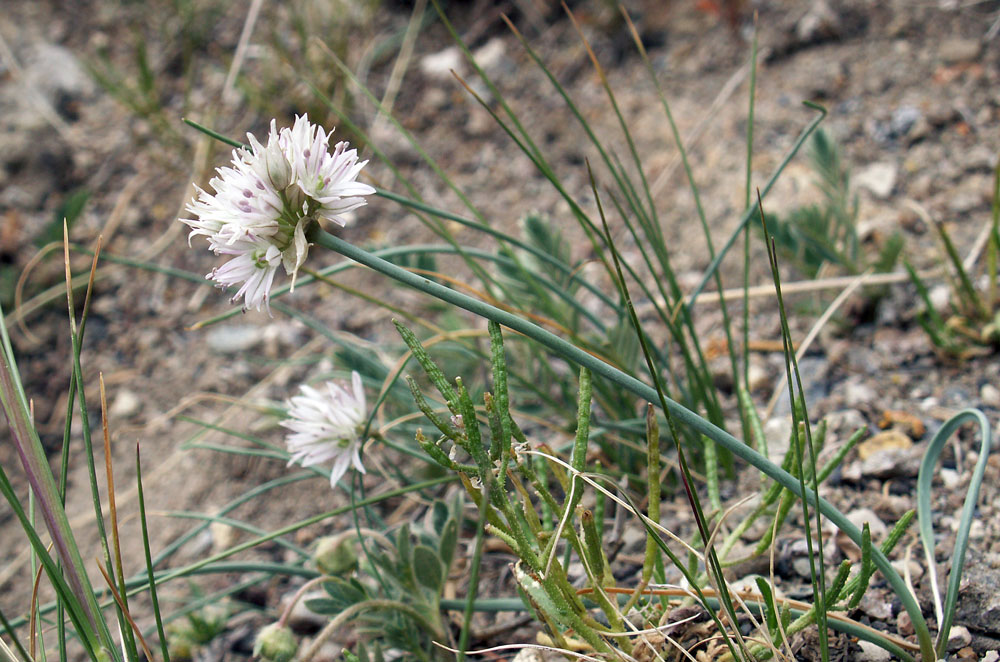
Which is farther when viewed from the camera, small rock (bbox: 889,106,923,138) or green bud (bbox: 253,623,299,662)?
small rock (bbox: 889,106,923,138)

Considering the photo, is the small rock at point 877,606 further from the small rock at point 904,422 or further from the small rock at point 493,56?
the small rock at point 493,56

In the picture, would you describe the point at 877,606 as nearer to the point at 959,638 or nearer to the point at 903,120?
the point at 959,638

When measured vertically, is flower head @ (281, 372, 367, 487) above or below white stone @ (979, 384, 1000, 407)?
above

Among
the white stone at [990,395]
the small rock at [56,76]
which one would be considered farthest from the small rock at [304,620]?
the small rock at [56,76]

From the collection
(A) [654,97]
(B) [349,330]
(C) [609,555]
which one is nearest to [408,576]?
(C) [609,555]

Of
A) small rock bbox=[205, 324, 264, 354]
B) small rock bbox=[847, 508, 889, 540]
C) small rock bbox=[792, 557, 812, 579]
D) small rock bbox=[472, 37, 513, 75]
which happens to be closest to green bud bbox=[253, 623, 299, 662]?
small rock bbox=[792, 557, 812, 579]

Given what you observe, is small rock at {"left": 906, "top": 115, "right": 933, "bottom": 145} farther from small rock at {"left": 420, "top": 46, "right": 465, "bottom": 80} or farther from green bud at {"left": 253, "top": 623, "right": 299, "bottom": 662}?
green bud at {"left": 253, "top": 623, "right": 299, "bottom": 662}
